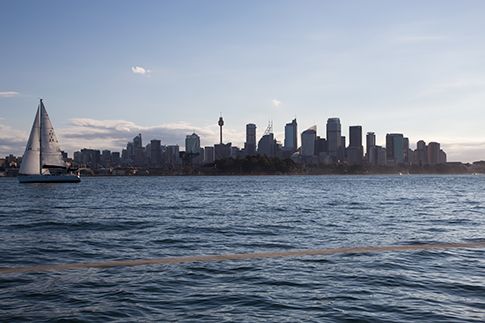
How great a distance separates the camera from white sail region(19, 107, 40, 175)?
12444 centimetres

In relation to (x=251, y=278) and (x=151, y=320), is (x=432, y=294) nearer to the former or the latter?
(x=251, y=278)

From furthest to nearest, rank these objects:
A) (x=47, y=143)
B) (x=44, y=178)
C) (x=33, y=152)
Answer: (x=47, y=143), (x=33, y=152), (x=44, y=178)

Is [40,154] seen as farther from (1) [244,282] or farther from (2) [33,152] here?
(1) [244,282]

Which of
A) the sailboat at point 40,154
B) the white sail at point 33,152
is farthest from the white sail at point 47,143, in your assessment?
the white sail at point 33,152

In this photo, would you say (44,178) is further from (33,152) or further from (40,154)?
(33,152)

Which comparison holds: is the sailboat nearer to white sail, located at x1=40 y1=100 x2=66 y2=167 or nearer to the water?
white sail, located at x1=40 y1=100 x2=66 y2=167

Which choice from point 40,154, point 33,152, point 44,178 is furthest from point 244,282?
point 33,152

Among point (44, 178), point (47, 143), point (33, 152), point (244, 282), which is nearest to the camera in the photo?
point (244, 282)

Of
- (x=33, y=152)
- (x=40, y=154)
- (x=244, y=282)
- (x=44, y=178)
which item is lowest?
(x=244, y=282)

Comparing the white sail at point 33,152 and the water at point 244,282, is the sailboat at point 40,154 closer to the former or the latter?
the white sail at point 33,152

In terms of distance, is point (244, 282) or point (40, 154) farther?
point (40, 154)

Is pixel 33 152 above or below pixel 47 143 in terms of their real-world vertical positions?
below

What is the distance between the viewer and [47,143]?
125438 millimetres

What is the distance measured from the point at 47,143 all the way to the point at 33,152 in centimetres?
361
